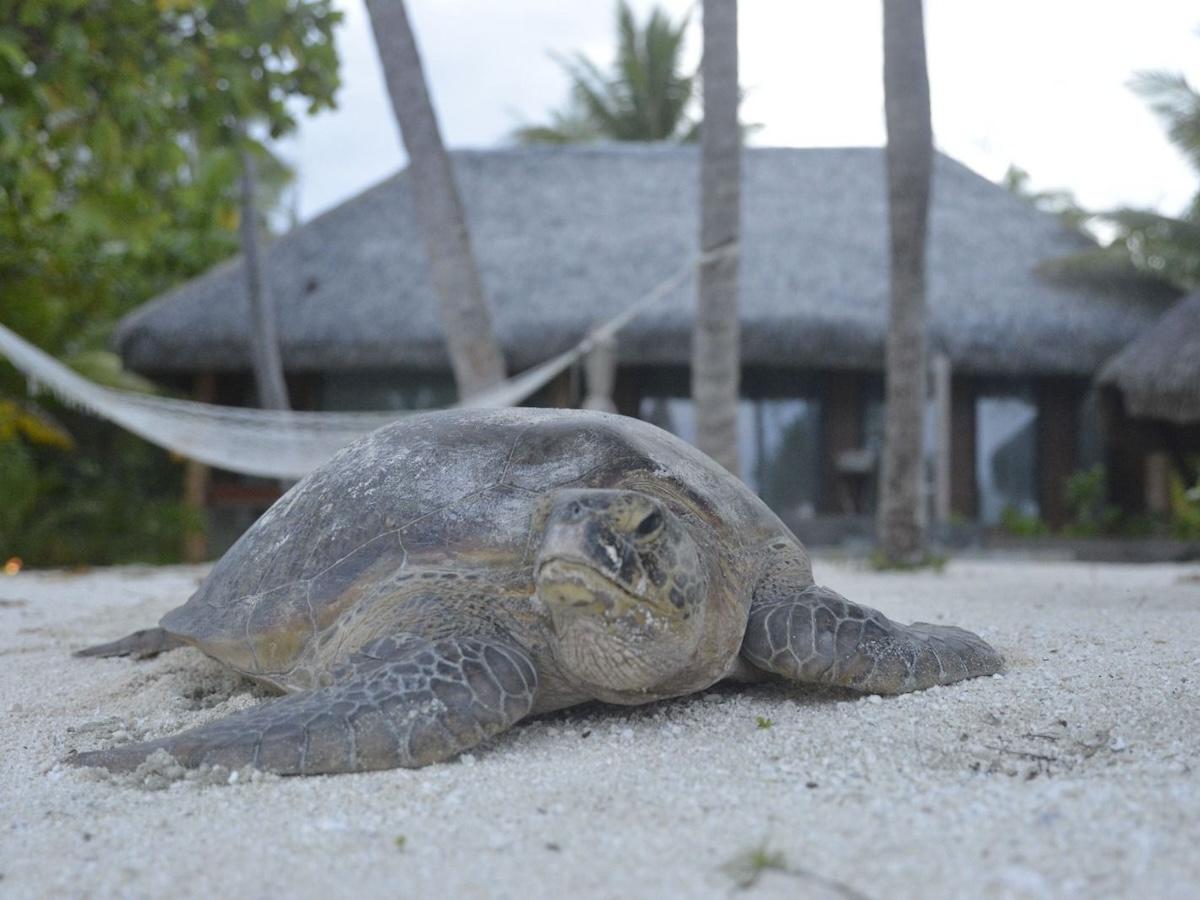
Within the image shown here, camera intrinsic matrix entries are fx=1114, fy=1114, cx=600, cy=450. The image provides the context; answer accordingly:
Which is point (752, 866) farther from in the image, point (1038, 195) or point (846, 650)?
point (1038, 195)

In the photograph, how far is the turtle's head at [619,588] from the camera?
2.18 metres

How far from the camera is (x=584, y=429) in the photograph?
9.01ft

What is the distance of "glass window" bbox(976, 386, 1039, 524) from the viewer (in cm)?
1234

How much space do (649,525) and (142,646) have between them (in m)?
2.25

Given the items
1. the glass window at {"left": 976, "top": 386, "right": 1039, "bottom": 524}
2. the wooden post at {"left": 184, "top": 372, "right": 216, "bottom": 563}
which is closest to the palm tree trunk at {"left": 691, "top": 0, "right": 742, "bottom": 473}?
the glass window at {"left": 976, "top": 386, "right": 1039, "bottom": 524}

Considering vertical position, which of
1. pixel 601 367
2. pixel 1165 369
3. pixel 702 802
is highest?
pixel 1165 369

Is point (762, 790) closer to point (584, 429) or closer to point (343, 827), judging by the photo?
point (343, 827)

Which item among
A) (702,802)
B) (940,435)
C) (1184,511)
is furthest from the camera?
(1184,511)

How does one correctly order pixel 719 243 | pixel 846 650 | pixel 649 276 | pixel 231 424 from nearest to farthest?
1. pixel 846 650
2. pixel 719 243
3. pixel 231 424
4. pixel 649 276

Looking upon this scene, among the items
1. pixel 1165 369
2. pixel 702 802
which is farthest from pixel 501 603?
pixel 1165 369

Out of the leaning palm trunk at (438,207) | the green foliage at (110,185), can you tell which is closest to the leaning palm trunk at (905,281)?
the leaning palm trunk at (438,207)

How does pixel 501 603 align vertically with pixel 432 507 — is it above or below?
below

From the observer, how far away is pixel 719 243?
6789 mm

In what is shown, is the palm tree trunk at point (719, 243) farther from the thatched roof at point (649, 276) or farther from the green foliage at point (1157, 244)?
the green foliage at point (1157, 244)
